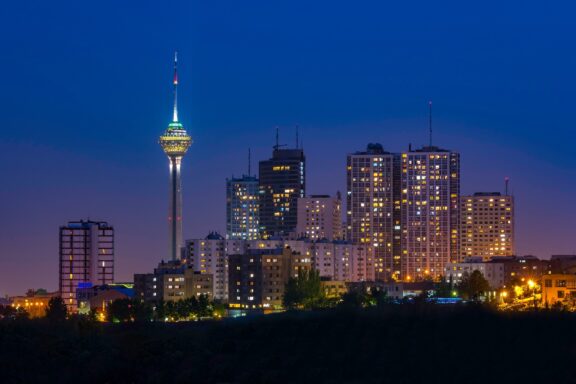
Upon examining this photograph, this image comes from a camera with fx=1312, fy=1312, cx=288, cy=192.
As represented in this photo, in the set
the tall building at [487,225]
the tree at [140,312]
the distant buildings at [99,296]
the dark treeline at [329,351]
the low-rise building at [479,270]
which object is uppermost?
the tall building at [487,225]

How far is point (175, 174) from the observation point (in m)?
127

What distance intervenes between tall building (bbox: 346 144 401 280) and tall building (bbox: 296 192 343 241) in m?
1.36

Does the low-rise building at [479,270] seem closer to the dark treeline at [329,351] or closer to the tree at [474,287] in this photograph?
the tree at [474,287]

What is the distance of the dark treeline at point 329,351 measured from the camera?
127 ft

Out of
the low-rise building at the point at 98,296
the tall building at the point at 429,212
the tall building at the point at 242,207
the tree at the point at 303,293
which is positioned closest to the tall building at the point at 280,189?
the tall building at the point at 242,207

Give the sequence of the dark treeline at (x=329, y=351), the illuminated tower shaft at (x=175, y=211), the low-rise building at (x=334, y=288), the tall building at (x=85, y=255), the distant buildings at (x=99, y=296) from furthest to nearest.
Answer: the tall building at (x=85, y=255) → the illuminated tower shaft at (x=175, y=211) → the distant buildings at (x=99, y=296) → the low-rise building at (x=334, y=288) → the dark treeline at (x=329, y=351)

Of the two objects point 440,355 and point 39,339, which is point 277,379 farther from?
point 39,339

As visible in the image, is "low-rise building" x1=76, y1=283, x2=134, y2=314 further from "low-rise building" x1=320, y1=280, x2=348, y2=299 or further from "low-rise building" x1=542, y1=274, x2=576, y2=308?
"low-rise building" x1=542, y1=274, x2=576, y2=308

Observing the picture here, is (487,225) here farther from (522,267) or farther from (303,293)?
(303,293)

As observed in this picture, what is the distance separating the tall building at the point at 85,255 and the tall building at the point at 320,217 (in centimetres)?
2125

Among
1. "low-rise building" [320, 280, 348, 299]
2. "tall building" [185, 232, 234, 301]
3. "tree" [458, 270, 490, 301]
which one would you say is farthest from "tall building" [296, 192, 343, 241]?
"tree" [458, 270, 490, 301]

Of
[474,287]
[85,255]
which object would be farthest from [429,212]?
[474,287]

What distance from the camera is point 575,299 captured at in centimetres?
5694

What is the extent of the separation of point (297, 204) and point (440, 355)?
86975mm
